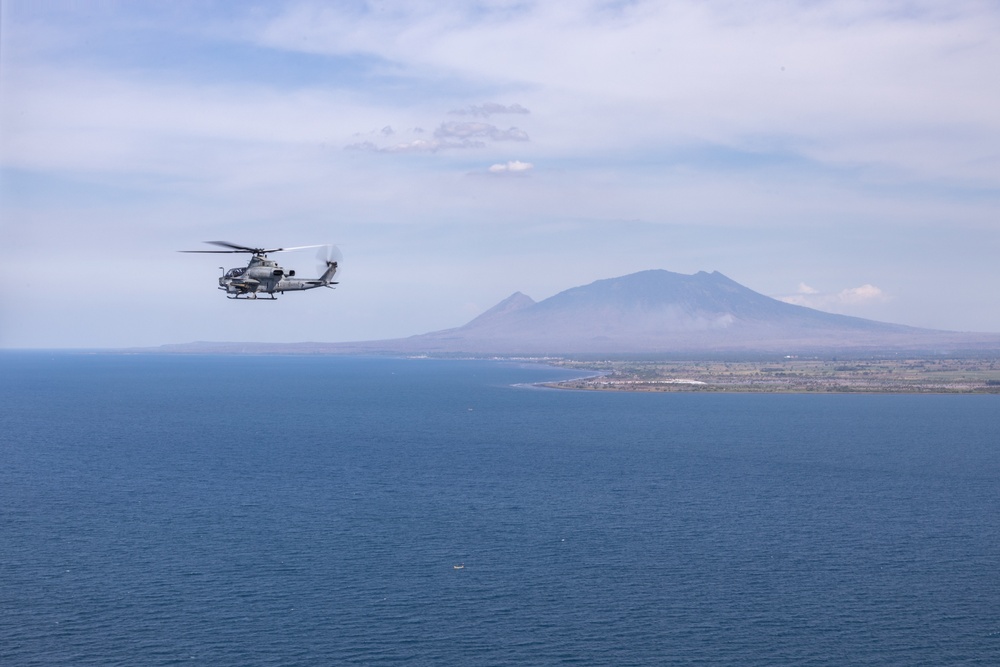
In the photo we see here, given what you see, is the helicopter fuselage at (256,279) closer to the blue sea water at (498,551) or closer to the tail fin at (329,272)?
the tail fin at (329,272)

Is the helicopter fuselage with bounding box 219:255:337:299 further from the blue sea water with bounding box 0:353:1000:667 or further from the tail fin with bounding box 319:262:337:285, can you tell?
the blue sea water with bounding box 0:353:1000:667

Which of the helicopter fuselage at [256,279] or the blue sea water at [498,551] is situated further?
the blue sea water at [498,551]

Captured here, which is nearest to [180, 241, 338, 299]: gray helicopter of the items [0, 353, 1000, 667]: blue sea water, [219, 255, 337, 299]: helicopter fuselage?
[219, 255, 337, 299]: helicopter fuselage

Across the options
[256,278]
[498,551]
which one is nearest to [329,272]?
[256,278]

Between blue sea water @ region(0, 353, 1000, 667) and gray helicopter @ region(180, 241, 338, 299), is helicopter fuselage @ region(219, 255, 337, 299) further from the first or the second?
blue sea water @ region(0, 353, 1000, 667)

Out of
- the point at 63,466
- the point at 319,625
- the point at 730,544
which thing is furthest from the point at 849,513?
the point at 63,466

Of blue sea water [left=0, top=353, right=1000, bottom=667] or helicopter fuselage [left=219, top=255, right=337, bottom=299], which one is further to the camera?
blue sea water [left=0, top=353, right=1000, bottom=667]

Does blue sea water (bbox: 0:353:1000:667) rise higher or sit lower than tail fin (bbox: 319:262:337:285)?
lower

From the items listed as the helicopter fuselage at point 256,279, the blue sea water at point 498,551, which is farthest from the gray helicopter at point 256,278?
the blue sea water at point 498,551

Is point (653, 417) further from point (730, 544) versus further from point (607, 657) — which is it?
point (607, 657)
